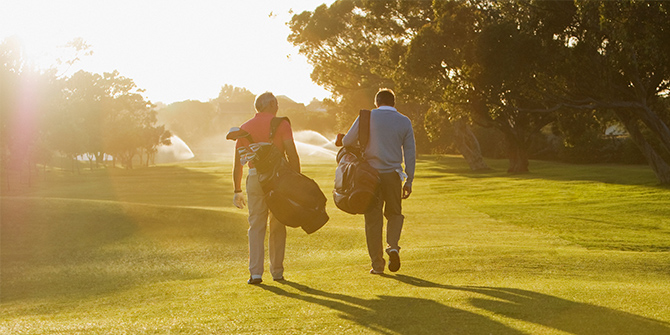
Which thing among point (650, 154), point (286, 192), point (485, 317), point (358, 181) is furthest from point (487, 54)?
point (485, 317)

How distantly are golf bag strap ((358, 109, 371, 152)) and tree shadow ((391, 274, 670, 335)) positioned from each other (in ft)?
7.28

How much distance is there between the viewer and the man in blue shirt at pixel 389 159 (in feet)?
28.0

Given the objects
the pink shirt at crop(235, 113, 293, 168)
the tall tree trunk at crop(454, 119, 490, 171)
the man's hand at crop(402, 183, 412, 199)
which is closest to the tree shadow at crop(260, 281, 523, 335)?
the man's hand at crop(402, 183, 412, 199)

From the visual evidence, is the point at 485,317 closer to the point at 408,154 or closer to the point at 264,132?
the point at 408,154

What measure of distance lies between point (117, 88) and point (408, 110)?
186 feet

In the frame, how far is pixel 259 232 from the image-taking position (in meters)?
8.72

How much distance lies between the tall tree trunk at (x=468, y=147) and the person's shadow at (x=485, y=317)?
48703mm

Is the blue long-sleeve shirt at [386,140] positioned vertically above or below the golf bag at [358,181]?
above

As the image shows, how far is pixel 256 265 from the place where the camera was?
8.84 metres

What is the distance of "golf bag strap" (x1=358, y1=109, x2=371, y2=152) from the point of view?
28.0 feet

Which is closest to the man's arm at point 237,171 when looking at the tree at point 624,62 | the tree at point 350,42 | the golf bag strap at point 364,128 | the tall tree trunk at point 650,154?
the golf bag strap at point 364,128

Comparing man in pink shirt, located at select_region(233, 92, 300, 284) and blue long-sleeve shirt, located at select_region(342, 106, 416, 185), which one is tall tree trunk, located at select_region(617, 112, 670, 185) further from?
man in pink shirt, located at select_region(233, 92, 300, 284)

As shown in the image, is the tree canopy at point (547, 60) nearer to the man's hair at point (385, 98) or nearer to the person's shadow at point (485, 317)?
the man's hair at point (385, 98)

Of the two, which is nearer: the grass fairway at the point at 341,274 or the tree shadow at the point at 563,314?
the tree shadow at the point at 563,314
